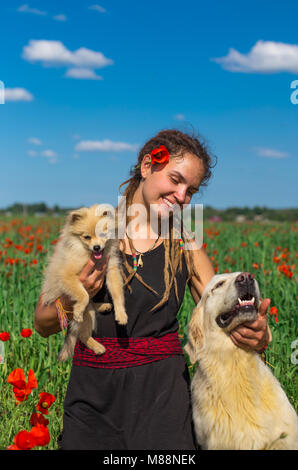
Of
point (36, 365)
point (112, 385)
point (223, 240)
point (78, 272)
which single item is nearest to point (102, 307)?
point (78, 272)

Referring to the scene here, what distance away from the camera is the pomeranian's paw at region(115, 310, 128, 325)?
9.25ft

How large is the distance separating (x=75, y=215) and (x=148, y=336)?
3.03 feet

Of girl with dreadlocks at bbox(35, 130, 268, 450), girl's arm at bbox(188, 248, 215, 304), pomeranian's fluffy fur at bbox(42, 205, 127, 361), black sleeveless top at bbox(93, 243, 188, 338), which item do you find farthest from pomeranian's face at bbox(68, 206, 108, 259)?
girl's arm at bbox(188, 248, 215, 304)

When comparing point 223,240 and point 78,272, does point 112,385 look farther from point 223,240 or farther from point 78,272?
A: point 223,240

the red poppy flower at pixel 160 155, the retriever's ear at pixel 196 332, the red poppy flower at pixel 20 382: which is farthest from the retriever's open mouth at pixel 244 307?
the red poppy flower at pixel 20 382

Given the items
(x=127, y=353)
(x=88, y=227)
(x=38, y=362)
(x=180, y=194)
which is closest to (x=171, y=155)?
(x=180, y=194)

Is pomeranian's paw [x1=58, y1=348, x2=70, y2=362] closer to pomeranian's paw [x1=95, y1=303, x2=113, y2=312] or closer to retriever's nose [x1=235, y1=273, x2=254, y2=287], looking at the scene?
pomeranian's paw [x1=95, y1=303, x2=113, y2=312]

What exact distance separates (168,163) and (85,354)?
1.39 meters

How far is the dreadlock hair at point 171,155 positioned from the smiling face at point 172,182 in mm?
73

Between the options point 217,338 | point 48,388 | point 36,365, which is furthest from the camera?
point 36,365

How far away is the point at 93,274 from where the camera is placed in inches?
115

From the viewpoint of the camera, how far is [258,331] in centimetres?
259

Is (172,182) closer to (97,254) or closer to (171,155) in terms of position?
(171,155)

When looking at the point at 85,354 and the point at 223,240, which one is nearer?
the point at 85,354
